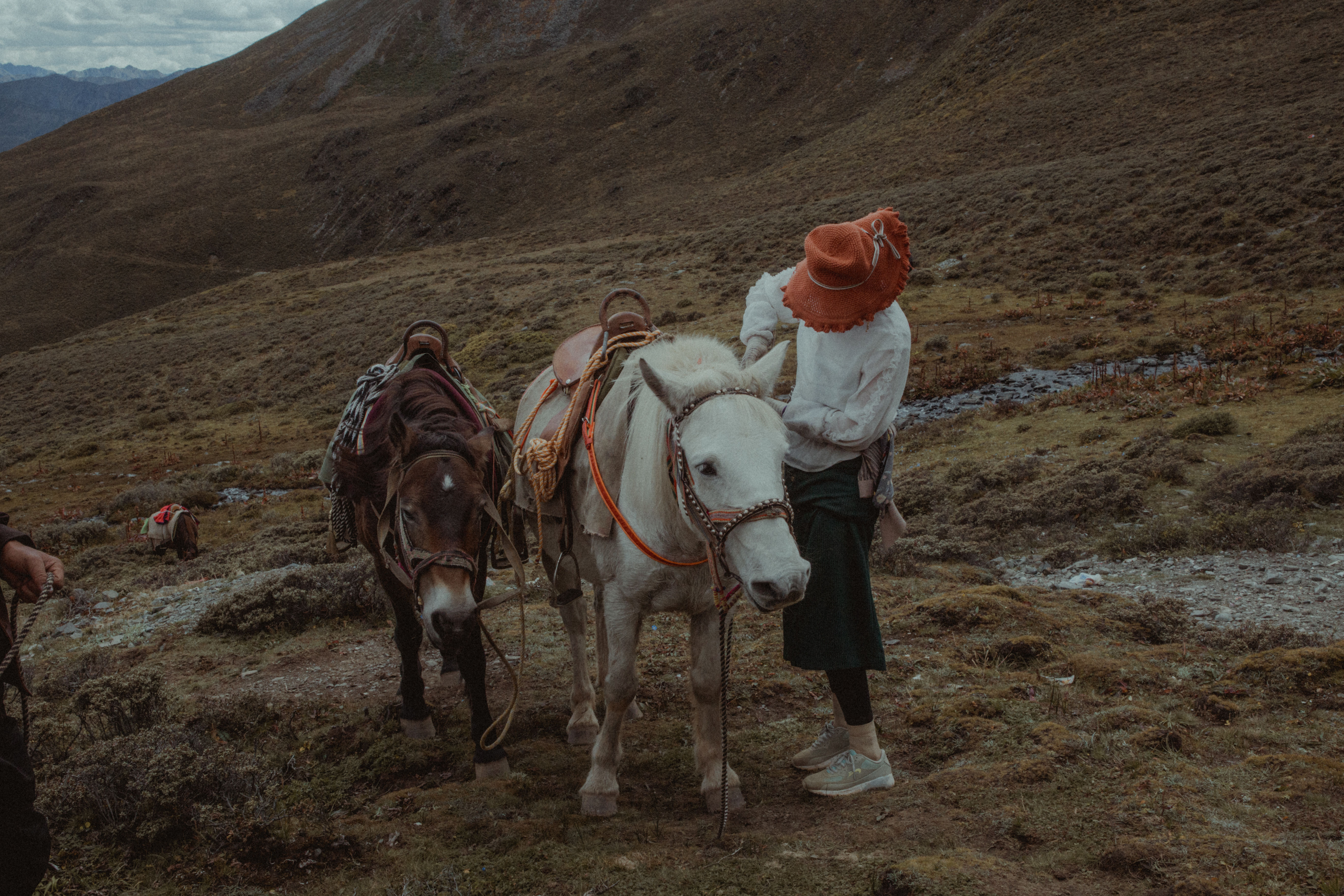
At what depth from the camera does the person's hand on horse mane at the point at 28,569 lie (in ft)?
7.86

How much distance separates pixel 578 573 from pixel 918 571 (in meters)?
3.94

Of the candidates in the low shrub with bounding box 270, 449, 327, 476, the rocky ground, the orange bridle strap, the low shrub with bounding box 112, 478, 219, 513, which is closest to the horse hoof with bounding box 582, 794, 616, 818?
the orange bridle strap

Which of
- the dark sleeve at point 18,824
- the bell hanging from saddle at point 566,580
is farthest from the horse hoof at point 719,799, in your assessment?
the dark sleeve at point 18,824

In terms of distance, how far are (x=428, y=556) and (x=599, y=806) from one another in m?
1.33

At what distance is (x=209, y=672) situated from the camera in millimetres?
5359

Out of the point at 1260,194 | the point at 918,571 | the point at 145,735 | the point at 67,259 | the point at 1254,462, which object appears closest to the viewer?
the point at 145,735

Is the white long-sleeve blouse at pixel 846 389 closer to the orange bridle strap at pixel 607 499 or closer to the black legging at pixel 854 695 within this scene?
the orange bridle strap at pixel 607 499

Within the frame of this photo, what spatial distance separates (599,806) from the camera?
3330mm

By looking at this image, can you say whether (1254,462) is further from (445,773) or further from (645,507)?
(445,773)

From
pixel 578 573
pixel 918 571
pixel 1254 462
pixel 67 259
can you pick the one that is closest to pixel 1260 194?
pixel 1254 462

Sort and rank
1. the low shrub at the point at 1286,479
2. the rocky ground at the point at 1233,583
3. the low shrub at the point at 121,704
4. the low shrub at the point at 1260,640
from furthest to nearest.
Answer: the low shrub at the point at 1286,479
the rocky ground at the point at 1233,583
the low shrub at the point at 1260,640
the low shrub at the point at 121,704

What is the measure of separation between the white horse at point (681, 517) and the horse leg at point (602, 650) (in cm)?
42

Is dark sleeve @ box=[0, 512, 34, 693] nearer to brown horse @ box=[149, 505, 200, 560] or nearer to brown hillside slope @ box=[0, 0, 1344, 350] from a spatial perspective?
brown horse @ box=[149, 505, 200, 560]

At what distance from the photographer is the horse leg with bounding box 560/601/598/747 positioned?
4.22 m
